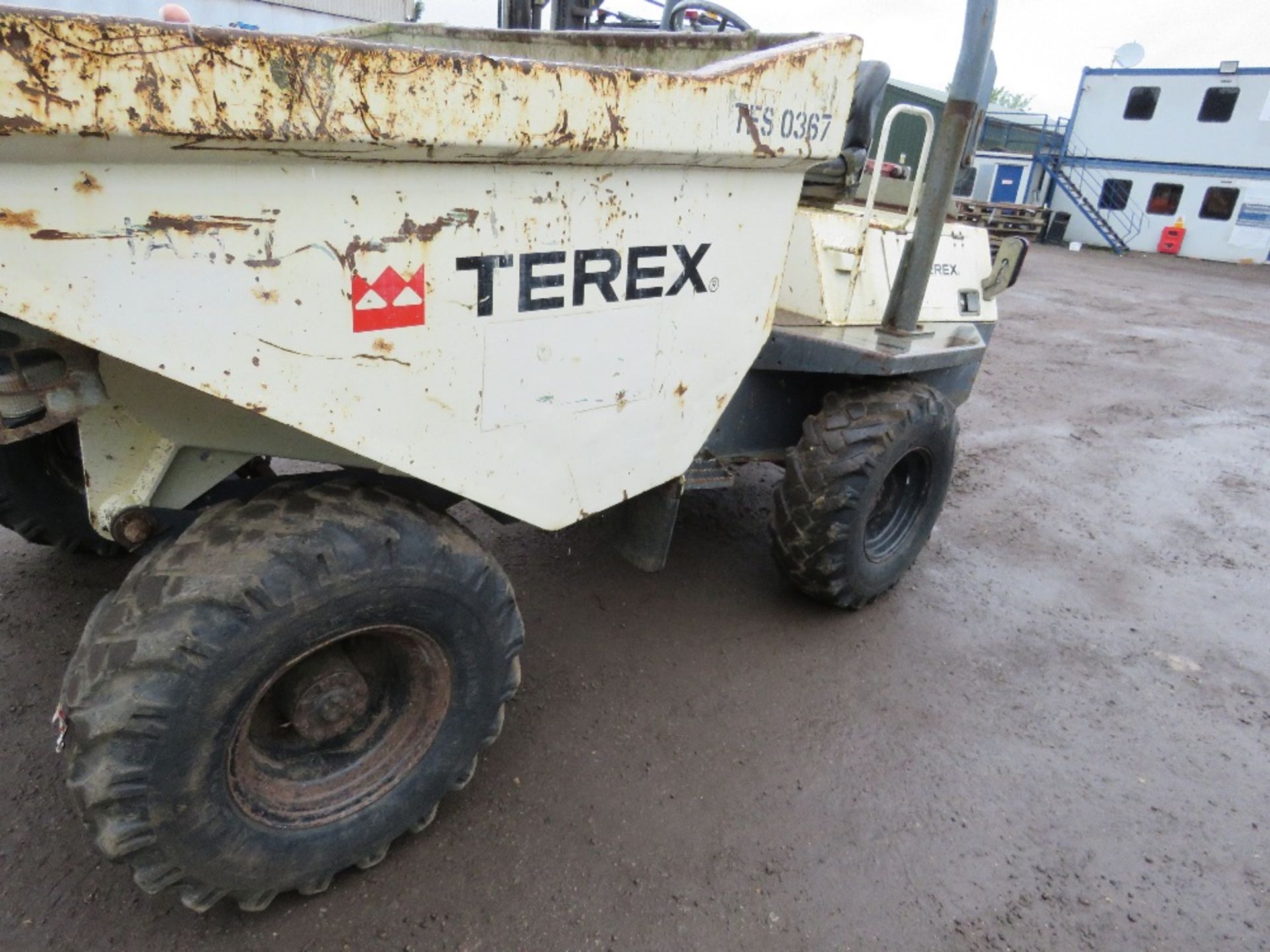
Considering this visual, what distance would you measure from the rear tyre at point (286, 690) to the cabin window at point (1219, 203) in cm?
2402

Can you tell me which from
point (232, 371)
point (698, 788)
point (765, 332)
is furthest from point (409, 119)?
point (698, 788)

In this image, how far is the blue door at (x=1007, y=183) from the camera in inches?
916

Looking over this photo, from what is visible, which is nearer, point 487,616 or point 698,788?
point 487,616

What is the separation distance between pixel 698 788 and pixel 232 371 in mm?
1674

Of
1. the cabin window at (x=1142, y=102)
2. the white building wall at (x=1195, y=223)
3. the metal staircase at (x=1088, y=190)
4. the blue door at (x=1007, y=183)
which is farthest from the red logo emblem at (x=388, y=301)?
the cabin window at (x=1142, y=102)

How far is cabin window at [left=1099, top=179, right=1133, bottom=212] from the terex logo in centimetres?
2409

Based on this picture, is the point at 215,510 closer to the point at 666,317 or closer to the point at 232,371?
the point at 232,371

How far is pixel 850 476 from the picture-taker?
2.88m

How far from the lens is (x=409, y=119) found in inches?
58.0

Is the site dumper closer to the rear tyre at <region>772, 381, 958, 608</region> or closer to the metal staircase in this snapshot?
the rear tyre at <region>772, 381, 958, 608</region>

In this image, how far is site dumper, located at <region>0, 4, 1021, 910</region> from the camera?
1311mm

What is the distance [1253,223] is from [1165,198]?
2.11 meters

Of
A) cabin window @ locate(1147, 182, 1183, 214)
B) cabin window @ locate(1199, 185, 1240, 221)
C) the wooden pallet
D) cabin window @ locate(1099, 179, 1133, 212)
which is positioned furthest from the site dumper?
cabin window @ locate(1099, 179, 1133, 212)

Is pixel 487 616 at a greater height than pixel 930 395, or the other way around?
pixel 930 395
